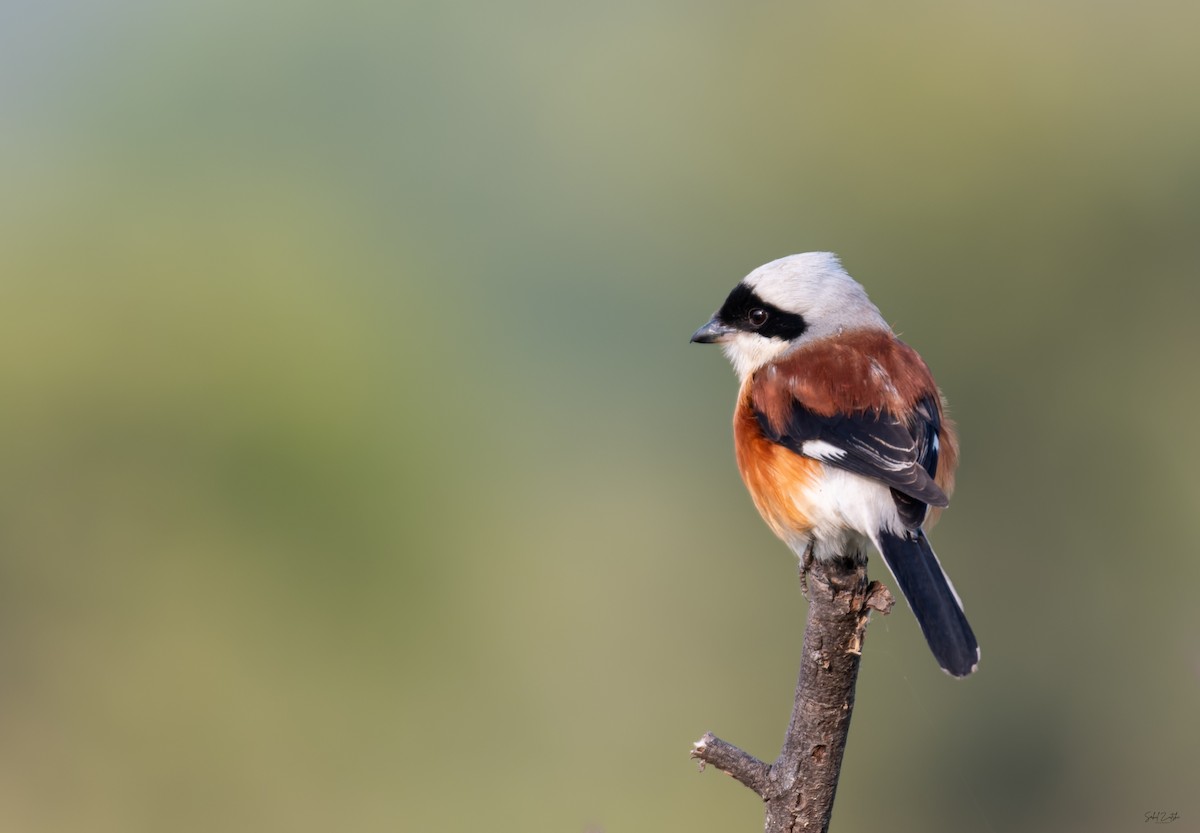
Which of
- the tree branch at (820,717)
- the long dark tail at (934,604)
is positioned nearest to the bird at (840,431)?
the long dark tail at (934,604)

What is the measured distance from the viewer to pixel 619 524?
7008 millimetres

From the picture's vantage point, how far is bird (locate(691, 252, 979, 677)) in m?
2.68

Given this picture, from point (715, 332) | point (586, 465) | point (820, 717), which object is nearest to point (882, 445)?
point (820, 717)

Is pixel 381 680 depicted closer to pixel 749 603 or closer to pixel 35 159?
pixel 749 603

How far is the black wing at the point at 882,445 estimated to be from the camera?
8.98 feet

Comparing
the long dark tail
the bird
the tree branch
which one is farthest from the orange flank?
the tree branch

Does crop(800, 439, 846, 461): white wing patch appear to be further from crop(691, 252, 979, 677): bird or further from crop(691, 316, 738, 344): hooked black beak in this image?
crop(691, 316, 738, 344): hooked black beak

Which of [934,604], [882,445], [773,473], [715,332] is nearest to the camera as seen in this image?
[934,604]

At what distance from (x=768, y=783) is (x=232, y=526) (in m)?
5.68

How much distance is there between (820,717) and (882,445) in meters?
0.75

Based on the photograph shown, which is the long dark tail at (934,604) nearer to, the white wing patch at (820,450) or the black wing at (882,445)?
the black wing at (882,445)

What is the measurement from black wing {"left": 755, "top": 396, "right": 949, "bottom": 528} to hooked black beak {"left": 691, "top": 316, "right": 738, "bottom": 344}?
507 millimetres

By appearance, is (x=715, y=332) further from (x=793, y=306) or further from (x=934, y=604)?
(x=934, y=604)

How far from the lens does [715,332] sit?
357 cm
